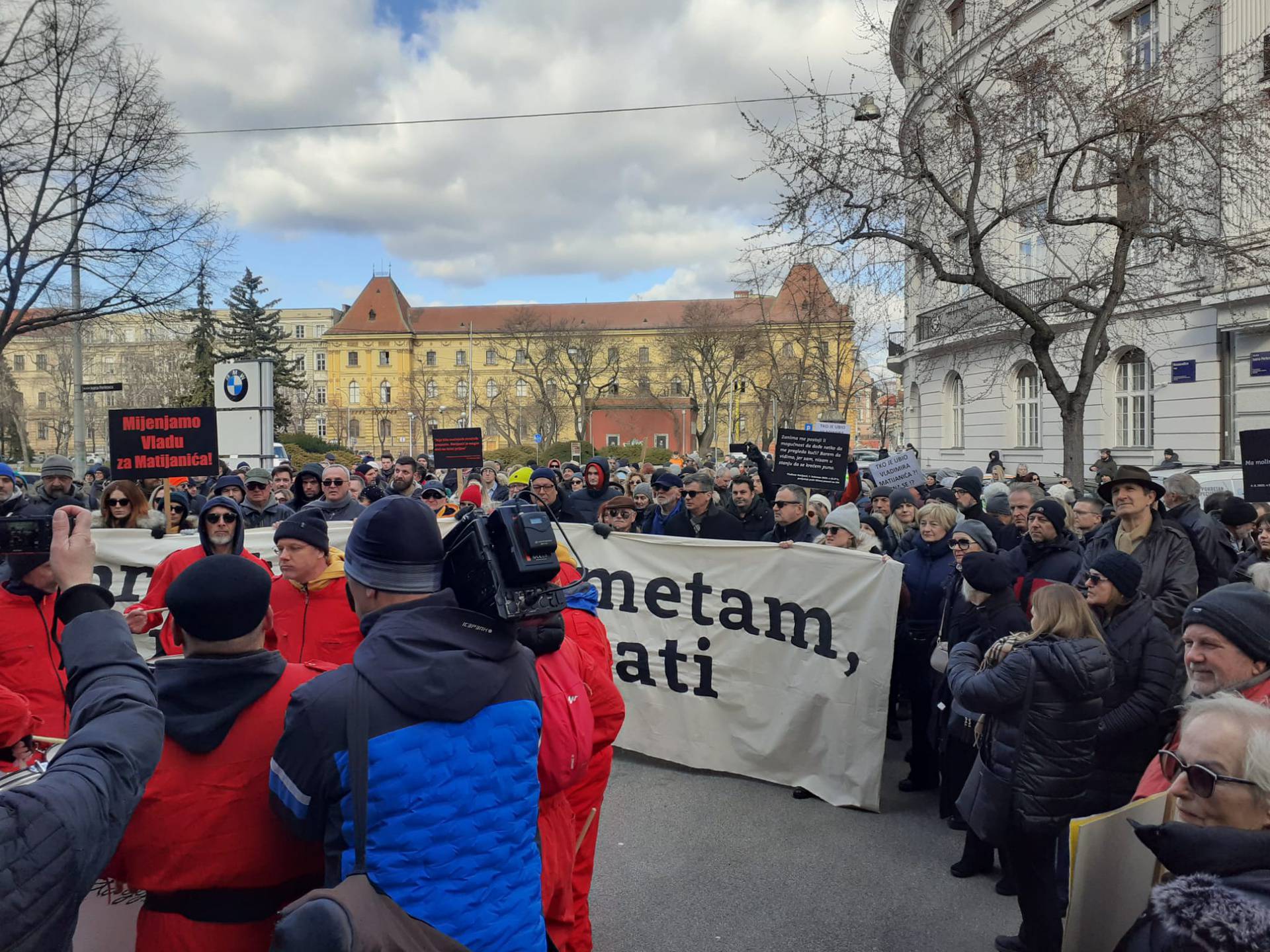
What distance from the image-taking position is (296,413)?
86875 millimetres

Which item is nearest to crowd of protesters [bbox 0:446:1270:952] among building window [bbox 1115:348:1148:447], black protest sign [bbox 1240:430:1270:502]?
black protest sign [bbox 1240:430:1270:502]

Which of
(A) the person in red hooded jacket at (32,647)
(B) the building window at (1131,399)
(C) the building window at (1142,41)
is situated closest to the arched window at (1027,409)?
(B) the building window at (1131,399)

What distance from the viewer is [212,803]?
2.09m

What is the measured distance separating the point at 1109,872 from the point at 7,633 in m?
4.15

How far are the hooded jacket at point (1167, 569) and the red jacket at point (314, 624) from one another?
398cm

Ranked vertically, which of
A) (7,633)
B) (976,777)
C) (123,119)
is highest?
(123,119)

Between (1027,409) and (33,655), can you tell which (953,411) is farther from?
(33,655)

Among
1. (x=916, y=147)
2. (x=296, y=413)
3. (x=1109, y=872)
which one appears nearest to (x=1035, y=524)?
(x=1109, y=872)

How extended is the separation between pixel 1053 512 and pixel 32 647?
5.62m

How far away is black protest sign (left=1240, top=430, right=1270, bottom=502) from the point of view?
742 cm

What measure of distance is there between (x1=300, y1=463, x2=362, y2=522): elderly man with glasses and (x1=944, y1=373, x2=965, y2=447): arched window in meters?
28.1

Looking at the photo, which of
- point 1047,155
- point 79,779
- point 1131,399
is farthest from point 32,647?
point 1131,399

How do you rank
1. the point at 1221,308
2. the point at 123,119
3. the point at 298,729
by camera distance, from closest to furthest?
the point at 298,729 < the point at 123,119 < the point at 1221,308

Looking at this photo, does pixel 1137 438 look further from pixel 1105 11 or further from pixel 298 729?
pixel 298 729
